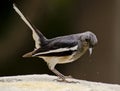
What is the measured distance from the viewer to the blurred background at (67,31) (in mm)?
13961

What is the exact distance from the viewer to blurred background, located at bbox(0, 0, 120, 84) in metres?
14.0

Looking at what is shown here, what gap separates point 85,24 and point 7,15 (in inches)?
52.3

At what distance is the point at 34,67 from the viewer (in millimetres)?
14453

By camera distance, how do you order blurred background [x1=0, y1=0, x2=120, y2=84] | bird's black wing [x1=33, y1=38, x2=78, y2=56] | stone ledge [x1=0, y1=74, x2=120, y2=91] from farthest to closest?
blurred background [x1=0, y1=0, x2=120, y2=84] < bird's black wing [x1=33, y1=38, x2=78, y2=56] < stone ledge [x1=0, y1=74, x2=120, y2=91]

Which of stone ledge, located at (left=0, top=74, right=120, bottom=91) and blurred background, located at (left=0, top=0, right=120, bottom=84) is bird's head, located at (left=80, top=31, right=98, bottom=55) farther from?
blurred background, located at (left=0, top=0, right=120, bottom=84)

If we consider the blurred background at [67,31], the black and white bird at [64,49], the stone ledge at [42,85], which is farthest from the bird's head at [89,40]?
the blurred background at [67,31]

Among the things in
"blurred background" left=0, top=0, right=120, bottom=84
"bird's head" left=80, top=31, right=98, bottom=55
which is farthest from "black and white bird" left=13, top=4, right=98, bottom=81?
"blurred background" left=0, top=0, right=120, bottom=84

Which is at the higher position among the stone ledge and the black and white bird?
the black and white bird

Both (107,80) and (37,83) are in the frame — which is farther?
(107,80)

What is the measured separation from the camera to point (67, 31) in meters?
14.2

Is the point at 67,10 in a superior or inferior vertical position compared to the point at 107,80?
superior

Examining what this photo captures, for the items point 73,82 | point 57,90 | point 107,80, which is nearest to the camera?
point 57,90

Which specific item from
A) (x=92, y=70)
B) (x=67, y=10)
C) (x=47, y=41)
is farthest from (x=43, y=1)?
(x=47, y=41)

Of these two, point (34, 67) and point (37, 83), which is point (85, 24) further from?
point (37, 83)
